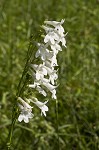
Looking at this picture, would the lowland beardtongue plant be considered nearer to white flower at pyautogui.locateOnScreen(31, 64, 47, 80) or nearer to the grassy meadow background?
white flower at pyautogui.locateOnScreen(31, 64, 47, 80)

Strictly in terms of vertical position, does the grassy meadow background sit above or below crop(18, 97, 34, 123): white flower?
above

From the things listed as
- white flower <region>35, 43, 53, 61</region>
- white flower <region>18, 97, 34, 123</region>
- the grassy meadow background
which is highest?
the grassy meadow background

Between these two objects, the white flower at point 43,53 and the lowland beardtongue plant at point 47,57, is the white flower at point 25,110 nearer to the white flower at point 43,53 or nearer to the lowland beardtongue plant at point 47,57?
the lowland beardtongue plant at point 47,57

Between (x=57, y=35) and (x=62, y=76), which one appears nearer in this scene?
(x=57, y=35)

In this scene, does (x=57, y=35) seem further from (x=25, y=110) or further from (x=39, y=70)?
(x=25, y=110)

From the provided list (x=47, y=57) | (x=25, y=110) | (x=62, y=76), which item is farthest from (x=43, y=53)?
(x=62, y=76)

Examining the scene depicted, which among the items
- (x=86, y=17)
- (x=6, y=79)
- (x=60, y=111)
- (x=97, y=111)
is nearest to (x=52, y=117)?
(x=60, y=111)

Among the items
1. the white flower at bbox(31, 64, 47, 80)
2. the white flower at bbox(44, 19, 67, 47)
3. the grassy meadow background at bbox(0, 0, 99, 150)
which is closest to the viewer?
the white flower at bbox(44, 19, 67, 47)

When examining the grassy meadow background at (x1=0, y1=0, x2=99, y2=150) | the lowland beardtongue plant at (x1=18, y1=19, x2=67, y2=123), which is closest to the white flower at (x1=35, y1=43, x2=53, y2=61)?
the lowland beardtongue plant at (x1=18, y1=19, x2=67, y2=123)
